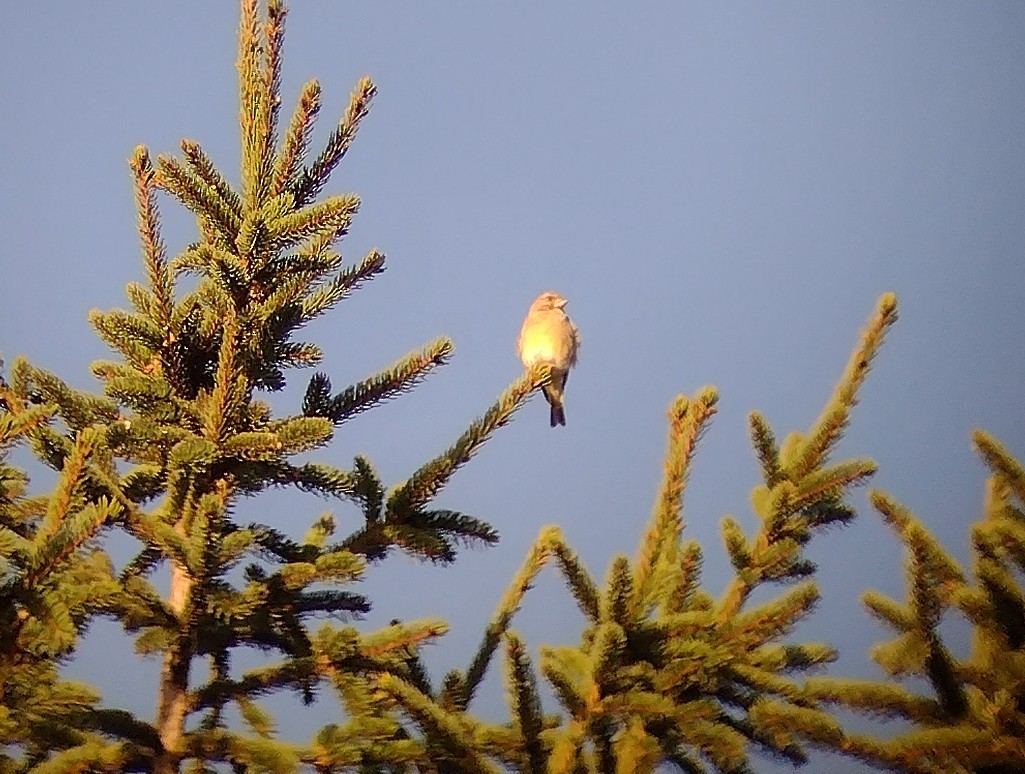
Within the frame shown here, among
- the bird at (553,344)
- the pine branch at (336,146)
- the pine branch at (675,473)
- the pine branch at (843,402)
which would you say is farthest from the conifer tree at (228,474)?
the bird at (553,344)

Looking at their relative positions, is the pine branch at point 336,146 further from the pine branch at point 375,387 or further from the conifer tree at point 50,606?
the conifer tree at point 50,606

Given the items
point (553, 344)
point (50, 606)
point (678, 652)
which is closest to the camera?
point (50, 606)

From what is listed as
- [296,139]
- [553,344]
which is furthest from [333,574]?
[553,344]

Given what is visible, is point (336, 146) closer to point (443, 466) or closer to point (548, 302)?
point (443, 466)

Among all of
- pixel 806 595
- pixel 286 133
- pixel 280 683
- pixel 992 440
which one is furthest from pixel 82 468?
pixel 992 440

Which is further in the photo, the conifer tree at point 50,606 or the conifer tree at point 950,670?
the conifer tree at point 950,670
